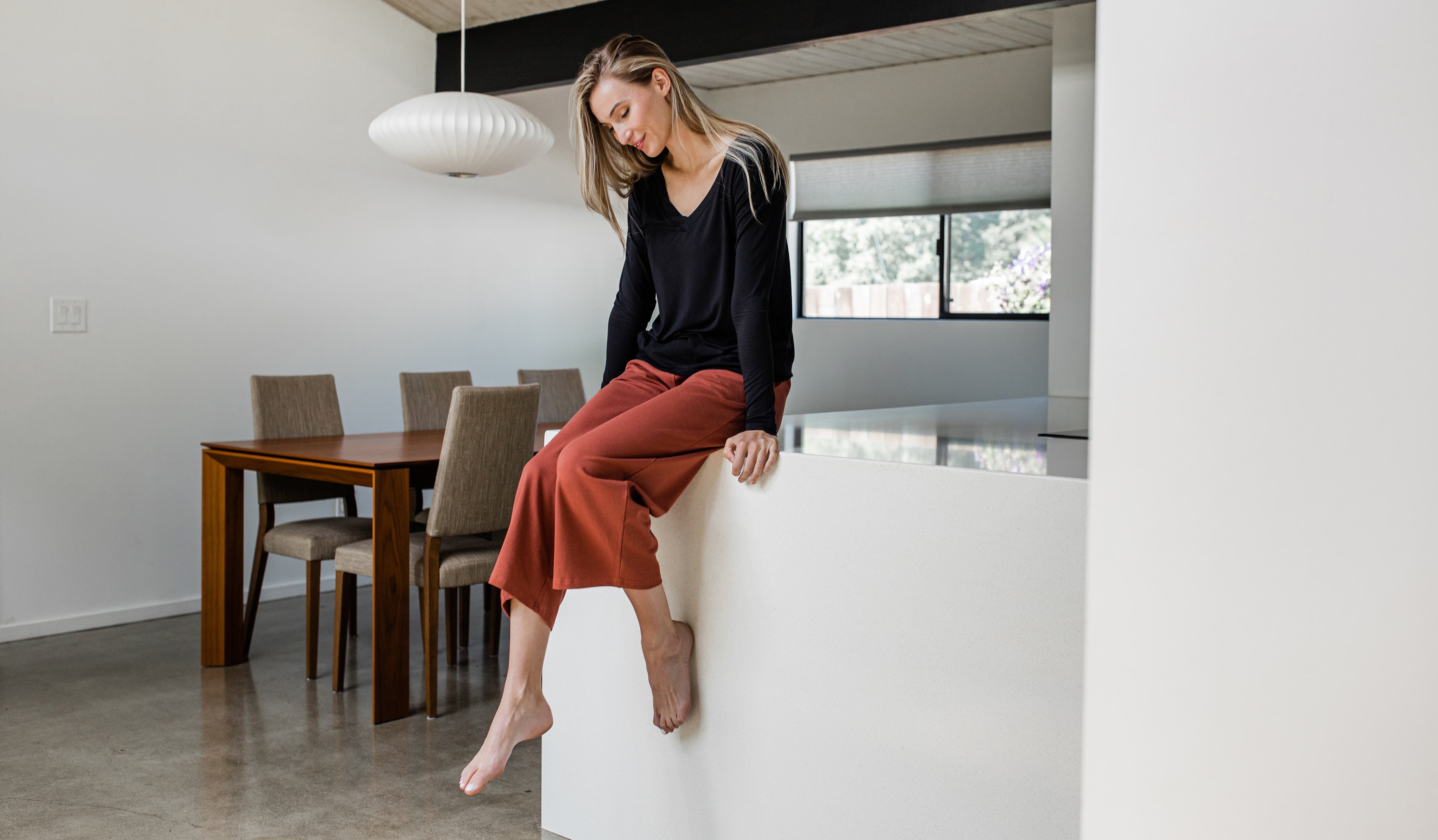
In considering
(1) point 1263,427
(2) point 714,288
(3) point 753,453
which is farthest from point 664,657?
(1) point 1263,427

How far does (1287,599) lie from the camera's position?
0.68 metres

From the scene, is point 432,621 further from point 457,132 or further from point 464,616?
point 457,132

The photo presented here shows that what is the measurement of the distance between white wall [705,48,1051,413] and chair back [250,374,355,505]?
287 cm

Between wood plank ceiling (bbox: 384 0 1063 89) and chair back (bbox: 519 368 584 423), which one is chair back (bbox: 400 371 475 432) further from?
wood plank ceiling (bbox: 384 0 1063 89)

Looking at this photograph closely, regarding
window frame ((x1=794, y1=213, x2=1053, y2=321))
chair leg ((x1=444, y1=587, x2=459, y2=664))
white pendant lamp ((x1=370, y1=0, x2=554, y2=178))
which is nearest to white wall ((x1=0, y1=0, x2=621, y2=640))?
white pendant lamp ((x1=370, y1=0, x2=554, y2=178))

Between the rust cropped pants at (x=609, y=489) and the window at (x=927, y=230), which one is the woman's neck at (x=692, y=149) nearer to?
the rust cropped pants at (x=609, y=489)

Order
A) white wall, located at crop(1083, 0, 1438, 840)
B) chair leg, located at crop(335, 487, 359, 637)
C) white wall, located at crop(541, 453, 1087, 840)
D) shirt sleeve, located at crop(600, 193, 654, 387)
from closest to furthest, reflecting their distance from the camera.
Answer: white wall, located at crop(1083, 0, 1438, 840), white wall, located at crop(541, 453, 1087, 840), shirt sleeve, located at crop(600, 193, 654, 387), chair leg, located at crop(335, 487, 359, 637)

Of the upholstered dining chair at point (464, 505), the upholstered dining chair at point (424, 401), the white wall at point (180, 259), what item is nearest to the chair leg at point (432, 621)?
the upholstered dining chair at point (464, 505)

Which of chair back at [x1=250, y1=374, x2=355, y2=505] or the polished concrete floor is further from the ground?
chair back at [x1=250, y1=374, x2=355, y2=505]

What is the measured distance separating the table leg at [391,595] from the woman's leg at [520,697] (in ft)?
4.13

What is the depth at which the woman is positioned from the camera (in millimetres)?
1591

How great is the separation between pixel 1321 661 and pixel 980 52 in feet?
16.4

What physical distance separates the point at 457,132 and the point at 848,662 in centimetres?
225

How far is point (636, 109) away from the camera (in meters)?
1.67
